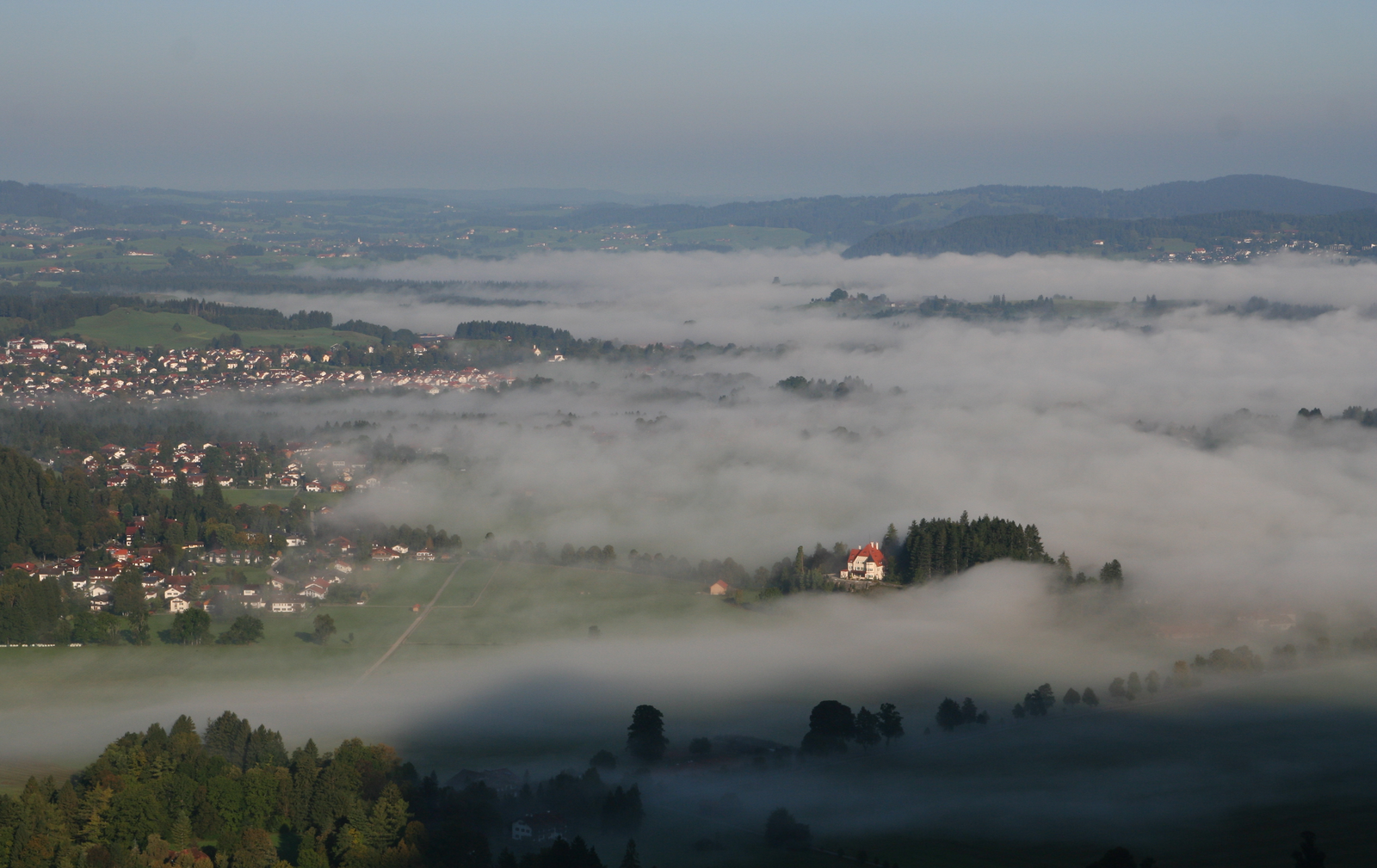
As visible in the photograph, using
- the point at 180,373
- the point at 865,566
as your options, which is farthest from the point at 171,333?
the point at 865,566

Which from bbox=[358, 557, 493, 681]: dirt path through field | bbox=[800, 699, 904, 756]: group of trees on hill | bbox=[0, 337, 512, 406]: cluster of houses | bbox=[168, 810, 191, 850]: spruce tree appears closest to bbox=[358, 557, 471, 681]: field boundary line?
bbox=[358, 557, 493, 681]: dirt path through field

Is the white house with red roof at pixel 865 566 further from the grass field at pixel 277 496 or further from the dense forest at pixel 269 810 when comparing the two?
the grass field at pixel 277 496

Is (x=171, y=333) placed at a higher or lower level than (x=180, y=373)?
higher

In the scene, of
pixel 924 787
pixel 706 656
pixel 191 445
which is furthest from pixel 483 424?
pixel 924 787

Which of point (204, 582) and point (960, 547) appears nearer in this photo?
point (204, 582)

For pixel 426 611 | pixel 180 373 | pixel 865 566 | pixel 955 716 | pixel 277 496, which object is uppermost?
pixel 180 373

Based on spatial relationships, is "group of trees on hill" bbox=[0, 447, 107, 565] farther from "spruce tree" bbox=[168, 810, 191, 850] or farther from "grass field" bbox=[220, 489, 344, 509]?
"spruce tree" bbox=[168, 810, 191, 850]

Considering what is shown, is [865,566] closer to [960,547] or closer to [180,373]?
[960,547]

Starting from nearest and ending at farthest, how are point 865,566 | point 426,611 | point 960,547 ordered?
1. point 426,611
2. point 960,547
3. point 865,566
